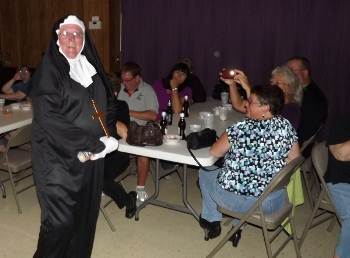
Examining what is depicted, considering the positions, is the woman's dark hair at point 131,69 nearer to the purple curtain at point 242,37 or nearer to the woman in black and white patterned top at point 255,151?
the woman in black and white patterned top at point 255,151

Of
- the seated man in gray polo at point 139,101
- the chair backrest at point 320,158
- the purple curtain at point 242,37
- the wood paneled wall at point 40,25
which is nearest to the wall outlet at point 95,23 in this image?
the wood paneled wall at point 40,25

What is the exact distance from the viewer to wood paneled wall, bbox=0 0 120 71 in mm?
5703

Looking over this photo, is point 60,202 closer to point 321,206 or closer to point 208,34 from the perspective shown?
point 321,206

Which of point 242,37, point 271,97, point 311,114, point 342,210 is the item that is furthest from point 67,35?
point 242,37

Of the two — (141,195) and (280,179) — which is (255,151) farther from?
(141,195)

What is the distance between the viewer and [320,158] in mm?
2594

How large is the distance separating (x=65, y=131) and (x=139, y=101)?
1.61 m

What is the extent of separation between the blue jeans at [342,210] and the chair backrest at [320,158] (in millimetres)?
123

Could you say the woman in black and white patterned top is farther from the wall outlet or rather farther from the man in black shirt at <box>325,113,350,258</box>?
the wall outlet

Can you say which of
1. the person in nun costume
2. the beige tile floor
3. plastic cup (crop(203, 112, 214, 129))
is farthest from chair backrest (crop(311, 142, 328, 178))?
the person in nun costume

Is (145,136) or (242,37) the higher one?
(242,37)

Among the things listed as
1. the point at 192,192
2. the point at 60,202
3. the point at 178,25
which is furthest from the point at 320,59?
the point at 60,202

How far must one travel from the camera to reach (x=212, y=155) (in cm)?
249

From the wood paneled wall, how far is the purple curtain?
0.25 metres
